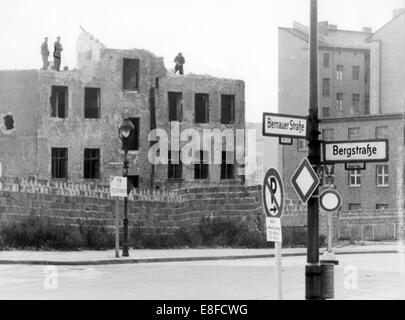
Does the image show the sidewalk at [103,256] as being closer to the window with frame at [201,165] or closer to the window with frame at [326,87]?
the window with frame at [201,165]

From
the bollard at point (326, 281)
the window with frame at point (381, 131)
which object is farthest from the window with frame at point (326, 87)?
the bollard at point (326, 281)

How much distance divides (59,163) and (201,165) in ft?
26.7

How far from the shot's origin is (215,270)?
25.3 meters

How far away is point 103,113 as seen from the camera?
5097cm

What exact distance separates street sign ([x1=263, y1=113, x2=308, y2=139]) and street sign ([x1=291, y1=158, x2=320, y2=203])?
0.48 meters

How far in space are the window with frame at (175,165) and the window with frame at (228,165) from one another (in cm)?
270

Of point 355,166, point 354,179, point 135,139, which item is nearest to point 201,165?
point 135,139

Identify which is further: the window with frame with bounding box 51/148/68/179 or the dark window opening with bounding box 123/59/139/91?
the dark window opening with bounding box 123/59/139/91

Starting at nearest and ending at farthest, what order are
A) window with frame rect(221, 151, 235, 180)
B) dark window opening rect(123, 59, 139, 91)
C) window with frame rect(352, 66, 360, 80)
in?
1. dark window opening rect(123, 59, 139, 91)
2. window with frame rect(221, 151, 235, 180)
3. window with frame rect(352, 66, 360, 80)

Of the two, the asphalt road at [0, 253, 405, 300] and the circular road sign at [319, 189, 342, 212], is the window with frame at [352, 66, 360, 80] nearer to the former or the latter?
the asphalt road at [0, 253, 405, 300]

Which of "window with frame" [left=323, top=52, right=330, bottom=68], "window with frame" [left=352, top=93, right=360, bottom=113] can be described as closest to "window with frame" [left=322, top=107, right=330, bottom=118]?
"window with frame" [left=352, top=93, right=360, bottom=113]

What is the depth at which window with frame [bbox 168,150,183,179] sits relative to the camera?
171 ft

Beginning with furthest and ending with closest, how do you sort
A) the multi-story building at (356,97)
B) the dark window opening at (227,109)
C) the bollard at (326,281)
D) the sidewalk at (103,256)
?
the multi-story building at (356,97) < the dark window opening at (227,109) < the sidewalk at (103,256) < the bollard at (326,281)

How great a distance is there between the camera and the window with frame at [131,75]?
168ft
